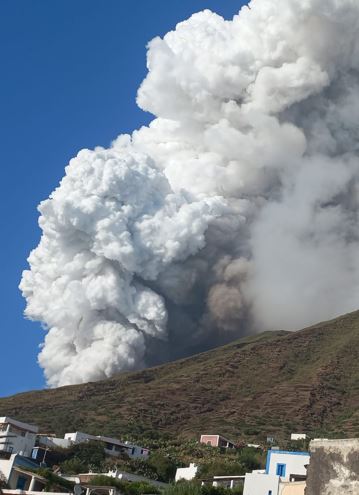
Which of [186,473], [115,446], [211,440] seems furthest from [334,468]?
[211,440]

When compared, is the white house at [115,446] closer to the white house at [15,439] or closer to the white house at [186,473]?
the white house at [15,439]

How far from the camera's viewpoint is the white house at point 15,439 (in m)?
38.9

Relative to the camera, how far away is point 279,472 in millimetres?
30953

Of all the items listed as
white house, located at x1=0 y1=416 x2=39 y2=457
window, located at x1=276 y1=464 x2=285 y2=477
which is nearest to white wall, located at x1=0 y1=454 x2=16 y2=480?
window, located at x1=276 y1=464 x2=285 y2=477

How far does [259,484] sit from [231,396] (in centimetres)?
4173

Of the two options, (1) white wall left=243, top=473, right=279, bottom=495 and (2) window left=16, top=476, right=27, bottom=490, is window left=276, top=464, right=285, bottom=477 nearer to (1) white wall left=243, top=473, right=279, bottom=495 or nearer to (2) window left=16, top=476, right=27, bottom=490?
(1) white wall left=243, top=473, right=279, bottom=495

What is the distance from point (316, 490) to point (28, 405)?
5604 centimetres

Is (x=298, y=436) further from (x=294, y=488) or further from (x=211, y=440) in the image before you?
(x=294, y=488)

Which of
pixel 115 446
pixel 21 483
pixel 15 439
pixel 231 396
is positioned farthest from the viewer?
pixel 231 396

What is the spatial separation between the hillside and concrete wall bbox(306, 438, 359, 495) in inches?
1424

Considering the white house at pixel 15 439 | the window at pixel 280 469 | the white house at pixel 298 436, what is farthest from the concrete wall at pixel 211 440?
the window at pixel 280 469

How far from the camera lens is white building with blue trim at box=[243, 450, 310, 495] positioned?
24500 mm

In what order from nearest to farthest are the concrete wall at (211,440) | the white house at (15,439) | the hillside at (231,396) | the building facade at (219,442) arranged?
the white house at (15,439)
the building facade at (219,442)
the concrete wall at (211,440)
the hillside at (231,396)

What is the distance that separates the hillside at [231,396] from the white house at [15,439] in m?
10.4
